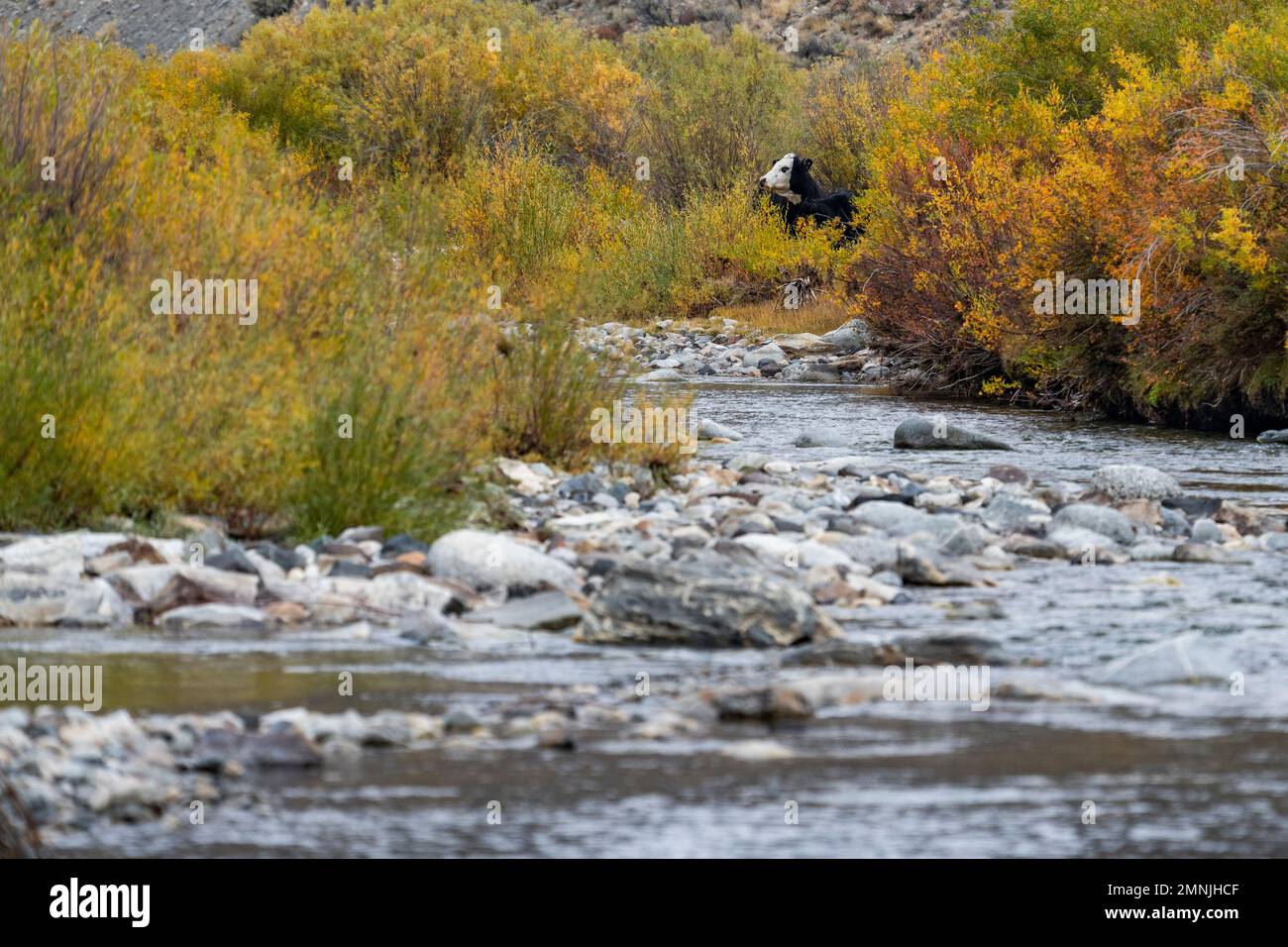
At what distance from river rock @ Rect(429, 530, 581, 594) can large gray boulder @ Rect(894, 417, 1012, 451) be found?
783cm

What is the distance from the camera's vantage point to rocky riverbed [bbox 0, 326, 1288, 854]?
500cm

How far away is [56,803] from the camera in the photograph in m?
4.81

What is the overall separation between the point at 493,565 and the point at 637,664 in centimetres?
154

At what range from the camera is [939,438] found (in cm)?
1588

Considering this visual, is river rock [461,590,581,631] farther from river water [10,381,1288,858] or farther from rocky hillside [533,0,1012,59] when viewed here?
rocky hillside [533,0,1012,59]

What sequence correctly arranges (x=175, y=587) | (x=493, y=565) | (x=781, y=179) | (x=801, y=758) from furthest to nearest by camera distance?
(x=781, y=179) → (x=493, y=565) → (x=175, y=587) → (x=801, y=758)

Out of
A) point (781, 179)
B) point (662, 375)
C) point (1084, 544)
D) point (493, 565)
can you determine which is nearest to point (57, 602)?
point (493, 565)

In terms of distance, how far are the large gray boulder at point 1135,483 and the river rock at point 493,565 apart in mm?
4849

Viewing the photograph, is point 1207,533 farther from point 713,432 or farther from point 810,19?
point 810,19

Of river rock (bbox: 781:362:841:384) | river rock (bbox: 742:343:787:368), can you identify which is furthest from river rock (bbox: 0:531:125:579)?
river rock (bbox: 742:343:787:368)
